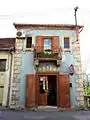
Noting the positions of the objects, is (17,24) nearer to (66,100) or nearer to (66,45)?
(66,45)

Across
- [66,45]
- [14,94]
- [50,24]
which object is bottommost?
[14,94]

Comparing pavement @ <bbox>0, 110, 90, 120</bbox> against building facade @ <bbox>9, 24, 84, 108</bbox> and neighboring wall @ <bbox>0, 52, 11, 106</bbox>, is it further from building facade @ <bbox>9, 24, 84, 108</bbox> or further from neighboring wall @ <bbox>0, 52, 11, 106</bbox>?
neighboring wall @ <bbox>0, 52, 11, 106</bbox>

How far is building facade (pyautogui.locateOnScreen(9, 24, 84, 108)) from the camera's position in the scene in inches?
649

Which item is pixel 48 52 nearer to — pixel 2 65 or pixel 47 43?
pixel 47 43

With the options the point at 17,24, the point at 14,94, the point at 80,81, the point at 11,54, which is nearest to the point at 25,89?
the point at 14,94

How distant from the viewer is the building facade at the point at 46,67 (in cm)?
1648

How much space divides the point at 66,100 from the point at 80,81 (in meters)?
1.92

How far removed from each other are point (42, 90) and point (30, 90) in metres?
1.10

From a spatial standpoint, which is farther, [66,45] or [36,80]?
[66,45]

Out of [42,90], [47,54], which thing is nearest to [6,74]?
[42,90]

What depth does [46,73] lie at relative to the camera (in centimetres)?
1686

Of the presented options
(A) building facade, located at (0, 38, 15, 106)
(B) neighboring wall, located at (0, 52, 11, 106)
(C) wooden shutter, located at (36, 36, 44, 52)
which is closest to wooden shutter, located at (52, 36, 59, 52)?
(C) wooden shutter, located at (36, 36, 44, 52)

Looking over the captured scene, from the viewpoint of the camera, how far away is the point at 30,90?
16.5 m

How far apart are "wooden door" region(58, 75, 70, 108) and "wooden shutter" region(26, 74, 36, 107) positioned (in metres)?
2.05
